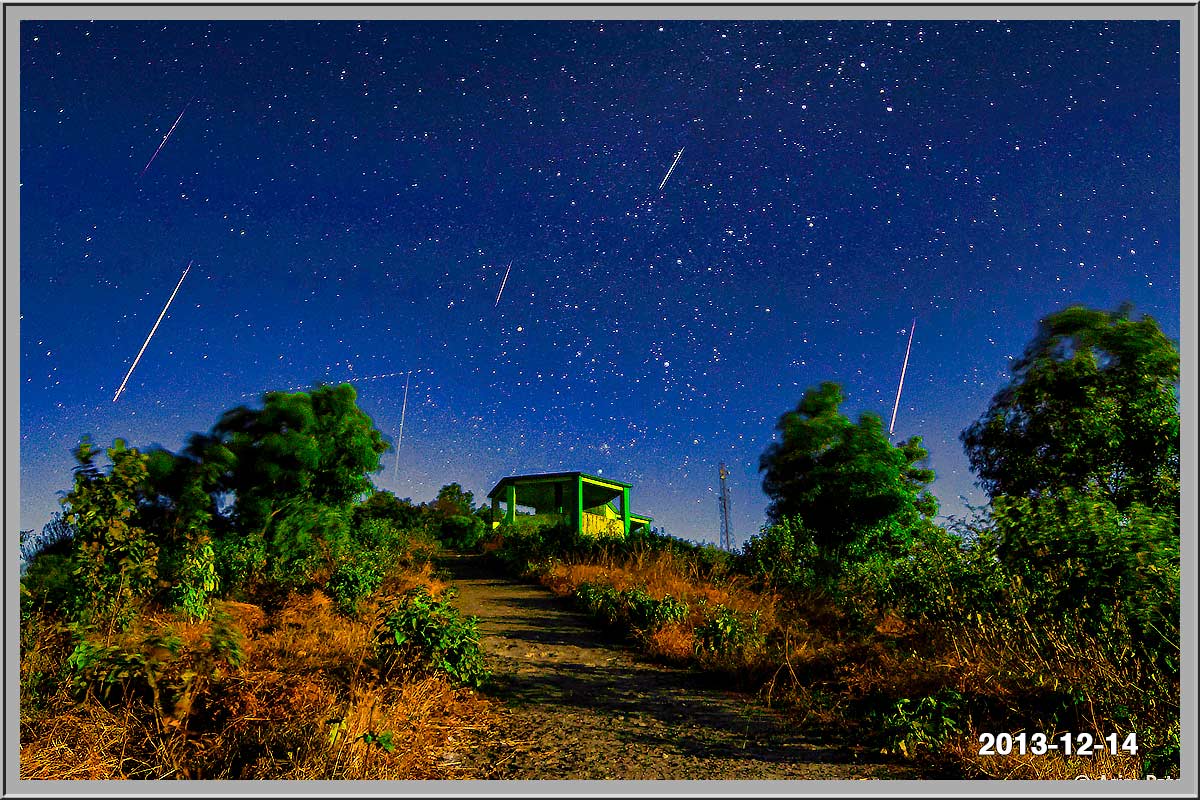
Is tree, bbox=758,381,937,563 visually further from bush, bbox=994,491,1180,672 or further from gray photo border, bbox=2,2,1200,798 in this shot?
gray photo border, bbox=2,2,1200,798

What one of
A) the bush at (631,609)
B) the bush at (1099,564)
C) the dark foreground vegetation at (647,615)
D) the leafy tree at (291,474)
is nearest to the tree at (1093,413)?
the dark foreground vegetation at (647,615)

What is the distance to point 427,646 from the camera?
6.11 m

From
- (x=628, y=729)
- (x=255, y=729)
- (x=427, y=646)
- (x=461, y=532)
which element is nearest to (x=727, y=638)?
(x=628, y=729)

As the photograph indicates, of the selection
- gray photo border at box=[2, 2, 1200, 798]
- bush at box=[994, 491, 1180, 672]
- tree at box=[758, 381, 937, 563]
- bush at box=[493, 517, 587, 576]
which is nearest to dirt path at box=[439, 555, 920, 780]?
gray photo border at box=[2, 2, 1200, 798]

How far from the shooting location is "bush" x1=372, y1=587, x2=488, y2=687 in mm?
5992

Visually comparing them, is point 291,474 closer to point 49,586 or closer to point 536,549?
point 49,586

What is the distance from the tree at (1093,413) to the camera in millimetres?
8547

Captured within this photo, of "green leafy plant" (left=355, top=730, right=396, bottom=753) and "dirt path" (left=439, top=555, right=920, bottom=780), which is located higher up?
"green leafy plant" (left=355, top=730, right=396, bottom=753)

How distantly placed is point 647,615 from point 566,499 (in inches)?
847

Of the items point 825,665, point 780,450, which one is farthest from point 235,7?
point 780,450

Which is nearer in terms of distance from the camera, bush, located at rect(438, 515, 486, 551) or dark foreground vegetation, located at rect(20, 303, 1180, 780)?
dark foreground vegetation, located at rect(20, 303, 1180, 780)

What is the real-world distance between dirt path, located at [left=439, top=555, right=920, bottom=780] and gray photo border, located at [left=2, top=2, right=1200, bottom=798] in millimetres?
1359

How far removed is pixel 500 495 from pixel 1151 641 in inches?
1102

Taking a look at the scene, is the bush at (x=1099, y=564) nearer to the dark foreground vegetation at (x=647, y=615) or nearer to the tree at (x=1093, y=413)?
the dark foreground vegetation at (x=647, y=615)
